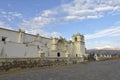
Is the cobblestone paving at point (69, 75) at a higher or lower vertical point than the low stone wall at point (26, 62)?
lower

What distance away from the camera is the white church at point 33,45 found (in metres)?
29.7

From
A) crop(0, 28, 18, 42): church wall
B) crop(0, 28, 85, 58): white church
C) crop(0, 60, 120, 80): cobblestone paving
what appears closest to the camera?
crop(0, 60, 120, 80): cobblestone paving

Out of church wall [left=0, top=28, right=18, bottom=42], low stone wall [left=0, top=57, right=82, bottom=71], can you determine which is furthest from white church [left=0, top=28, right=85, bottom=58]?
low stone wall [left=0, top=57, right=82, bottom=71]

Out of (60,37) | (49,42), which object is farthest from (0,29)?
(60,37)

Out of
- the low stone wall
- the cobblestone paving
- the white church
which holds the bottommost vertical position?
the cobblestone paving

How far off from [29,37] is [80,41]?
2210 centimetres

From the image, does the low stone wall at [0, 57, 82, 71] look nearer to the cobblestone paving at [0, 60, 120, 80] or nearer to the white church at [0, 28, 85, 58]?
the white church at [0, 28, 85, 58]

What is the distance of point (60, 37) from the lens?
50.6 metres

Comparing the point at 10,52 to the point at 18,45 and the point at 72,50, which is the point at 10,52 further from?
the point at 72,50

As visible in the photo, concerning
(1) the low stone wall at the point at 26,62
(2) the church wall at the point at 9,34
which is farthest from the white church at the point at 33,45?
(1) the low stone wall at the point at 26,62

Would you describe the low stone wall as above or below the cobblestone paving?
above

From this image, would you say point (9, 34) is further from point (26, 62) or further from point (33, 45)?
point (26, 62)

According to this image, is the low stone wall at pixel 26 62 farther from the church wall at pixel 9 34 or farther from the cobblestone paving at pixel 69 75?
the church wall at pixel 9 34

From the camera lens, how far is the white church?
97.5 ft
